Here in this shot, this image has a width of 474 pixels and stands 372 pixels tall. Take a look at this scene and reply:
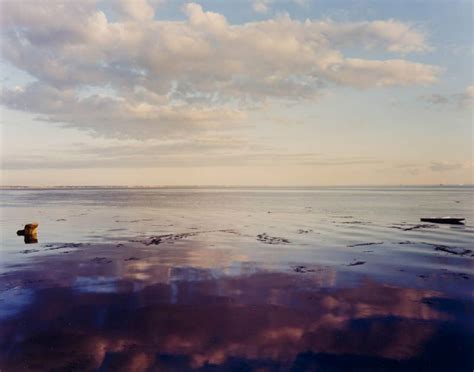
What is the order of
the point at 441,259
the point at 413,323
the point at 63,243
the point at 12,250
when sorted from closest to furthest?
the point at 413,323 < the point at 441,259 < the point at 12,250 < the point at 63,243

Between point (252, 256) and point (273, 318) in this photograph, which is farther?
point (252, 256)

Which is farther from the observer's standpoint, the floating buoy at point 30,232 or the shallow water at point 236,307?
the floating buoy at point 30,232

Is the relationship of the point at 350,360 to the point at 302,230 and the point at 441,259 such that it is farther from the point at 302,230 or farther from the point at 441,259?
the point at 302,230

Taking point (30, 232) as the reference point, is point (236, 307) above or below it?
below

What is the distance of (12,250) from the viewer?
27031mm

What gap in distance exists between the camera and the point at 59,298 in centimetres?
1573

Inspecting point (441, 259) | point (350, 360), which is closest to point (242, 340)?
point (350, 360)

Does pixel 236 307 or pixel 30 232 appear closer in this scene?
pixel 236 307

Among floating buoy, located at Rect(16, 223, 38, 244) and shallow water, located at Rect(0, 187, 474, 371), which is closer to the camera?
shallow water, located at Rect(0, 187, 474, 371)

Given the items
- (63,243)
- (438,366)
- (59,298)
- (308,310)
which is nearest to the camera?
(438,366)

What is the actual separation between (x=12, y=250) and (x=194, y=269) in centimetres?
1577

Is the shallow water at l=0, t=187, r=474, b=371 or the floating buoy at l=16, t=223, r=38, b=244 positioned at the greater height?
the floating buoy at l=16, t=223, r=38, b=244

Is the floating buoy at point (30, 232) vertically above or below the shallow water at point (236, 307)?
above

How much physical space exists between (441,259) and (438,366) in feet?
51.4
